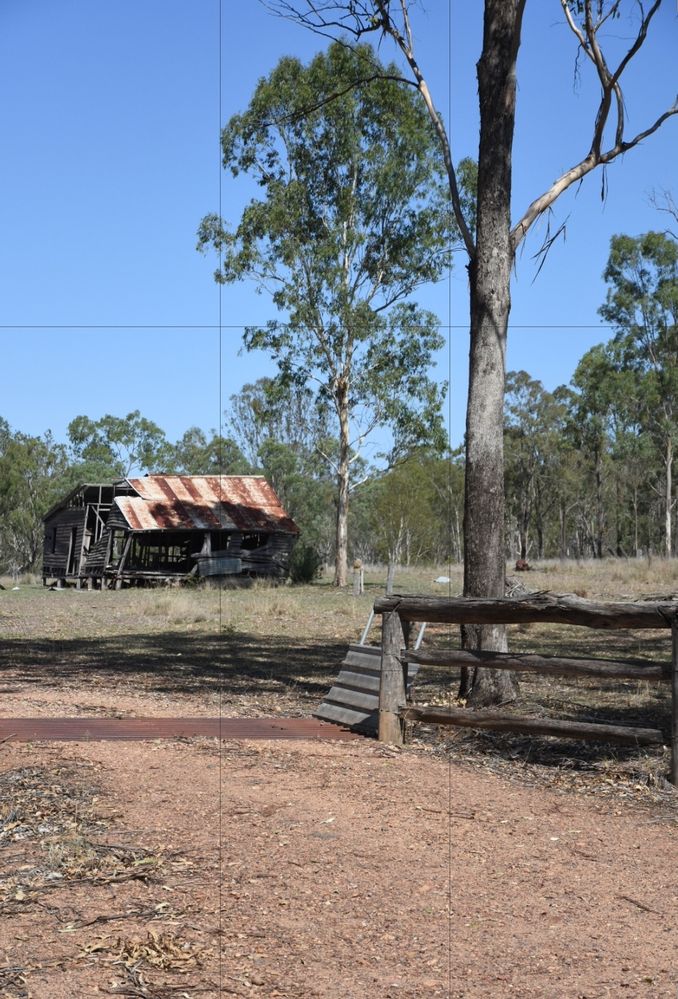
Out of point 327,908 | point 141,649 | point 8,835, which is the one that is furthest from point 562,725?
point 141,649

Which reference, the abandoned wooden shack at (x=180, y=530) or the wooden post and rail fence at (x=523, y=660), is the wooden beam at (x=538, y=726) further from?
the abandoned wooden shack at (x=180, y=530)

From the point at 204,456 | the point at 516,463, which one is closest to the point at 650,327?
the point at 516,463

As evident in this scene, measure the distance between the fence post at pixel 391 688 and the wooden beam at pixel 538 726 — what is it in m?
0.10

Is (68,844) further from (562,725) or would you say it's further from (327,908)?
(562,725)

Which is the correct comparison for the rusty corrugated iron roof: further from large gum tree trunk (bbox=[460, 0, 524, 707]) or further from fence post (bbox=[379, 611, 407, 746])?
fence post (bbox=[379, 611, 407, 746])

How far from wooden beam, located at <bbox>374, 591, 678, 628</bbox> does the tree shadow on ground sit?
3076 millimetres

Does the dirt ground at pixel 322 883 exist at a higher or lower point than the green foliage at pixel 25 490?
lower

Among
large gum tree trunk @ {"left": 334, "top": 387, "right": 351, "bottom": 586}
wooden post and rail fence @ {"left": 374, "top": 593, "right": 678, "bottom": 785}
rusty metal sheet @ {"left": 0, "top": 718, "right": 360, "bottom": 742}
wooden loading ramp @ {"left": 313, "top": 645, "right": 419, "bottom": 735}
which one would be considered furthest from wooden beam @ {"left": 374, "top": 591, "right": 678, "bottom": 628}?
large gum tree trunk @ {"left": 334, "top": 387, "right": 351, "bottom": 586}

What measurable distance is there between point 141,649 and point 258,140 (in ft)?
77.4

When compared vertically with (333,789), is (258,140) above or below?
above

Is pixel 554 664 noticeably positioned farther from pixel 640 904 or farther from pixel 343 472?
pixel 343 472

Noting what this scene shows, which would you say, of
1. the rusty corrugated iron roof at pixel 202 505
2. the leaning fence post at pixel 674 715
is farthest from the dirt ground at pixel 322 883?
the rusty corrugated iron roof at pixel 202 505

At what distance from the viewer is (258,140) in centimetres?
3575

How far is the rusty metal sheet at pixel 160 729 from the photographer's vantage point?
8.67 meters
